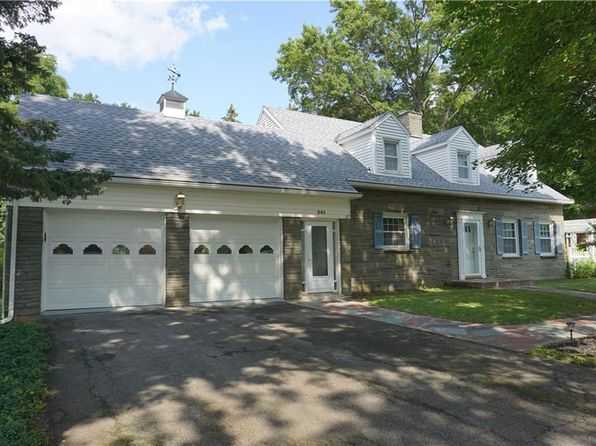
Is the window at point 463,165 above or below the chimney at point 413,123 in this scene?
below

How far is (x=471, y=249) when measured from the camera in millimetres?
16906

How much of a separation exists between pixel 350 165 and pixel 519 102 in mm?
6997

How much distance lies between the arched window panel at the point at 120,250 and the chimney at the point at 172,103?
20.2 ft

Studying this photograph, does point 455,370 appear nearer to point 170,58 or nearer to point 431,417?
point 431,417

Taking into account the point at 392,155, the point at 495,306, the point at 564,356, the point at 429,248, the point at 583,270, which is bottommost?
the point at 564,356

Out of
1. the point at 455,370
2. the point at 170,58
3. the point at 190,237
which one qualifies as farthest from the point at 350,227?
the point at 170,58

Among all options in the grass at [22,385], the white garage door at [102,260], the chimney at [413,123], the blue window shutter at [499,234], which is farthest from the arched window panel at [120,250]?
the chimney at [413,123]

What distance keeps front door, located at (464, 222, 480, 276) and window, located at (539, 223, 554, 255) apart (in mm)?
4451

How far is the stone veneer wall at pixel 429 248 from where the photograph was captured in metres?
13.8

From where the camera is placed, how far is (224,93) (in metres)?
16.5

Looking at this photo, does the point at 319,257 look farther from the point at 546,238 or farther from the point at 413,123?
the point at 546,238

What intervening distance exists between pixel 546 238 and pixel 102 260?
61.2 feet

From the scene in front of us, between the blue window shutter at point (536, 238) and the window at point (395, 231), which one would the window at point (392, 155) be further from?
the blue window shutter at point (536, 238)

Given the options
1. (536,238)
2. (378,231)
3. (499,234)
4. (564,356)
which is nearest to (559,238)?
(536,238)
